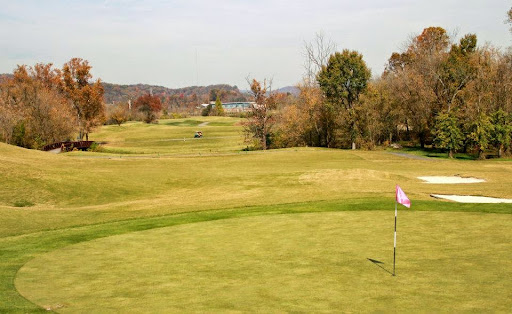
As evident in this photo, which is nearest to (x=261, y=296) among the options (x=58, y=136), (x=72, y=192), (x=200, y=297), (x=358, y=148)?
(x=200, y=297)

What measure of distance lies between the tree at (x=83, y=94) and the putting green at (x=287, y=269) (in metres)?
79.5

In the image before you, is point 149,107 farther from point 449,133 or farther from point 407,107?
point 449,133

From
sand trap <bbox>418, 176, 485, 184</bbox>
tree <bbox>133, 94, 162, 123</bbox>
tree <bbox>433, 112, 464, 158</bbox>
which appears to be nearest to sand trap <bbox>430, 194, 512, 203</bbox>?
sand trap <bbox>418, 176, 485, 184</bbox>

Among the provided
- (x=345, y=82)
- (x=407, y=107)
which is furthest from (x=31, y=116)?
(x=407, y=107)

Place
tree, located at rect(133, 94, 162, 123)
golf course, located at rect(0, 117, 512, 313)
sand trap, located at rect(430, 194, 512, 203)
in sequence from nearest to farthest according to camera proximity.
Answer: golf course, located at rect(0, 117, 512, 313), sand trap, located at rect(430, 194, 512, 203), tree, located at rect(133, 94, 162, 123)

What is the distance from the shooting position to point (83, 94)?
9044cm

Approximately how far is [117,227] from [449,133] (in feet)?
179

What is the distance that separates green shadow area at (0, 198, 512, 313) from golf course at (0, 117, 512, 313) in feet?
0.19

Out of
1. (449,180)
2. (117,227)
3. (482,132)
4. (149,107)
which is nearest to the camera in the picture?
(117,227)

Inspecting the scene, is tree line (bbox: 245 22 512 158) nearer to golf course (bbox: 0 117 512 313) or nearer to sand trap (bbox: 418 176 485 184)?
sand trap (bbox: 418 176 485 184)

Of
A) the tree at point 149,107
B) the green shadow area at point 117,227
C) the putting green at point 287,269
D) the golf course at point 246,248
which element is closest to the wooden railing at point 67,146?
the golf course at point 246,248

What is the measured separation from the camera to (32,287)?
1112cm

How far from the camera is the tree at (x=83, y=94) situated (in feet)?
296

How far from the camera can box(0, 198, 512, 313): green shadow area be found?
11.2 m
